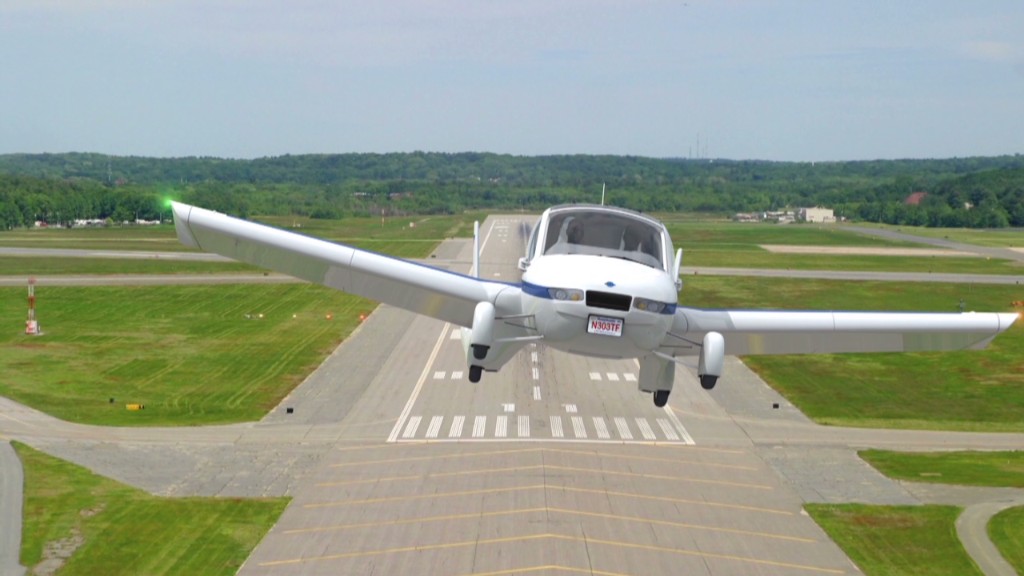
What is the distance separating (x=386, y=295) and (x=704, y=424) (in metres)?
51.6

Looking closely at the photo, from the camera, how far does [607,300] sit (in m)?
27.0

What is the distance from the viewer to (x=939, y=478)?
69.2m

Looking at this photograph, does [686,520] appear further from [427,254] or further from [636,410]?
[427,254]

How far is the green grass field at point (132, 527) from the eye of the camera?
54.0 metres

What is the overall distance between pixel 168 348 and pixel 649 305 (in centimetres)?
8409

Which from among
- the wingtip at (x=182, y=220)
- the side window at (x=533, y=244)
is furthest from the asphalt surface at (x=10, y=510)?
the side window at (x=533, y=244)

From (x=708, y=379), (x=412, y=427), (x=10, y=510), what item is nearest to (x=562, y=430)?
(x=412, y=427)

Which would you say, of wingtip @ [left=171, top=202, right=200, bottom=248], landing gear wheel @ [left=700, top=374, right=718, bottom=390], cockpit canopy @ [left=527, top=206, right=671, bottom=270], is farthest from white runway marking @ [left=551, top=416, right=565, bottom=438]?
landing gear wheel @ [left=700, top=374, right=718, bottom=390]

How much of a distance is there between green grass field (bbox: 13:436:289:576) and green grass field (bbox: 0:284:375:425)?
15.4m

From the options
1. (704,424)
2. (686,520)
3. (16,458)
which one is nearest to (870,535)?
(686,520)

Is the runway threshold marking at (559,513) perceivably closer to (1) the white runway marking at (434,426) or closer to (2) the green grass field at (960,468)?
(2) the green grass field at (960,468)

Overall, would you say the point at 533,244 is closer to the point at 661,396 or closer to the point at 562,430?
the point at 661,396

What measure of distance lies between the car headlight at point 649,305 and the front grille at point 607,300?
23 cm

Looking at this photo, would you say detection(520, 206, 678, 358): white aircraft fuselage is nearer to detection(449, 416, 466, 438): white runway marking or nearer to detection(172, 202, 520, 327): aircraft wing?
detection(172, 202, 520, 327): aircraft wing
